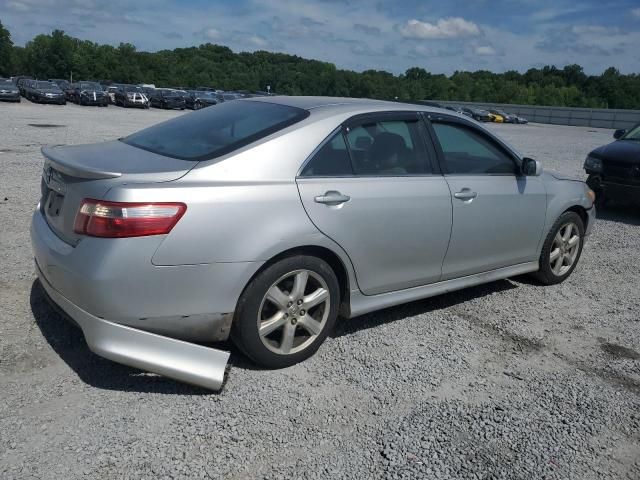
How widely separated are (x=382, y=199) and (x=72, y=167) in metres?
1.85

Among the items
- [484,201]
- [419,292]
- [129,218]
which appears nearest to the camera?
[129,218]

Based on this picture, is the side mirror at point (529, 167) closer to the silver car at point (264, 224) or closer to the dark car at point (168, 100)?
the silver car at point (264, 224)

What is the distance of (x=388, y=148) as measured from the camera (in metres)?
4.09

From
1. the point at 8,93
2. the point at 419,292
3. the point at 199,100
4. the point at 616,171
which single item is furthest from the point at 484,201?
the point at 199,100

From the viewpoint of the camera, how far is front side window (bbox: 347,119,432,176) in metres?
3.89

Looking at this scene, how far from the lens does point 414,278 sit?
418 centimetres

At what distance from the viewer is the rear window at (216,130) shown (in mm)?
3533

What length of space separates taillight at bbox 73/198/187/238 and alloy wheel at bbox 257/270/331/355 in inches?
28.2

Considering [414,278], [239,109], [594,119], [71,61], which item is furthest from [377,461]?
[71,61]

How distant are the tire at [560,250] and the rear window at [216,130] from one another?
2.73 meters

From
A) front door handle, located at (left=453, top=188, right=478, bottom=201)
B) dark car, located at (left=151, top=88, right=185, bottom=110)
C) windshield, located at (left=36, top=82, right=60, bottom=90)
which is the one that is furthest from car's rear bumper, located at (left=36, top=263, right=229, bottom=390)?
dark car, located at (left=151, top=88, right=185, bottom=110)

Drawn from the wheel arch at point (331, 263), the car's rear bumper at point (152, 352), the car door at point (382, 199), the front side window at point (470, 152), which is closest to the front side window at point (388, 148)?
the car door at point (382, 199)

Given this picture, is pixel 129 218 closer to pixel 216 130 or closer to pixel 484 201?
pixel 216 130

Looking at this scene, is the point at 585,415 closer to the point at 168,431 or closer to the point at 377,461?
the point at 377,461
